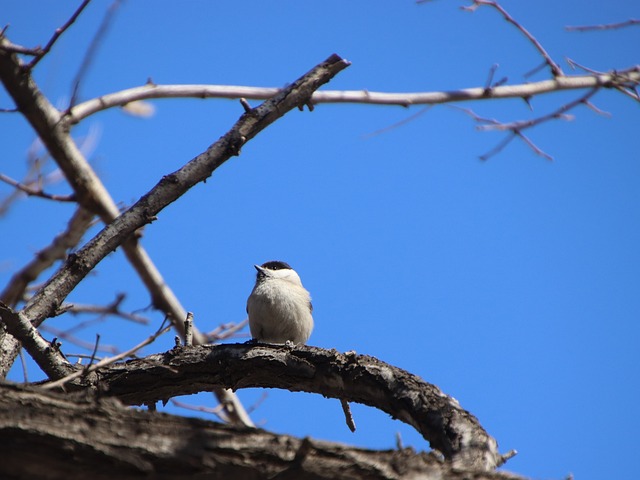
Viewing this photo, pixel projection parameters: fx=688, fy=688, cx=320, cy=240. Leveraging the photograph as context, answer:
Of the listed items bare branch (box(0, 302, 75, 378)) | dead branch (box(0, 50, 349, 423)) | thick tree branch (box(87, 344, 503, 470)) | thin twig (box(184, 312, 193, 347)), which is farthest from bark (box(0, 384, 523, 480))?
thin twig (box(184, 312, 193, 347))

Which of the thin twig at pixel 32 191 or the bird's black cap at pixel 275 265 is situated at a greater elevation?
the bird's black cap at pixel 275 265

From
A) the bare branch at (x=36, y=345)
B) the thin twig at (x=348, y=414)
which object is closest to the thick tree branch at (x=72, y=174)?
the bare branch at (x=36, y=345)

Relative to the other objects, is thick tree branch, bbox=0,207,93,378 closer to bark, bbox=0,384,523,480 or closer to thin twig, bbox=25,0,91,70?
thin twig, bbox=25,0,91,70

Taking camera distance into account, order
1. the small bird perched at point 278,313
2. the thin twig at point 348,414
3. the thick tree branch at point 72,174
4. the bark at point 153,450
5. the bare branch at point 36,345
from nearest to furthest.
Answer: the bark at point 153,450, the bare branch at point 36,345, the thin twig at point 348,414, the thick tree branch at point 72,174, the small bird perched at point 278,313

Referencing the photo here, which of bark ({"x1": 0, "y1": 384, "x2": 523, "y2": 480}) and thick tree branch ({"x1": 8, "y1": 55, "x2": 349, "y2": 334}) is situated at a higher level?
thick tree branch ({"x1": 8, "y1": 55, "x2": 349, "y2": 334})

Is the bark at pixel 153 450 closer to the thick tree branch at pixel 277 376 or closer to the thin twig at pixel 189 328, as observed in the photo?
the thick tree branch at pixel 277 376

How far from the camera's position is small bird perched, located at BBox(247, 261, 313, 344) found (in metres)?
6.98

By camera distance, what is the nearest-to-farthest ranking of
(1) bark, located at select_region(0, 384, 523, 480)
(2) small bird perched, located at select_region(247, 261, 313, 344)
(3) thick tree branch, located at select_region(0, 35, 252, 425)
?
(1) bark, located at select_region(0, 384, 523, 480) → (3) thick tree branch, located at select_region(0, 35, 252, 425) → (2) small bird perched, located at select_region(247, 261, 313, 344)

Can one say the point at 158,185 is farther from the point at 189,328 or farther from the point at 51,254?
the point at 51,254

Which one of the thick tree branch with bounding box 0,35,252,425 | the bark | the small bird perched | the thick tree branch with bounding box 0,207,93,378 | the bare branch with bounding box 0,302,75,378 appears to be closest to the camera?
the bark

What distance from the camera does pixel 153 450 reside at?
255 centimetres

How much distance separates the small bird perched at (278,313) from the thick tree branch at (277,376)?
2500 millimetres

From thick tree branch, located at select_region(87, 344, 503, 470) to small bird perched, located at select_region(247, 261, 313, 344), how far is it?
2500 mm

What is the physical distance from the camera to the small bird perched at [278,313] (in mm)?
6984
